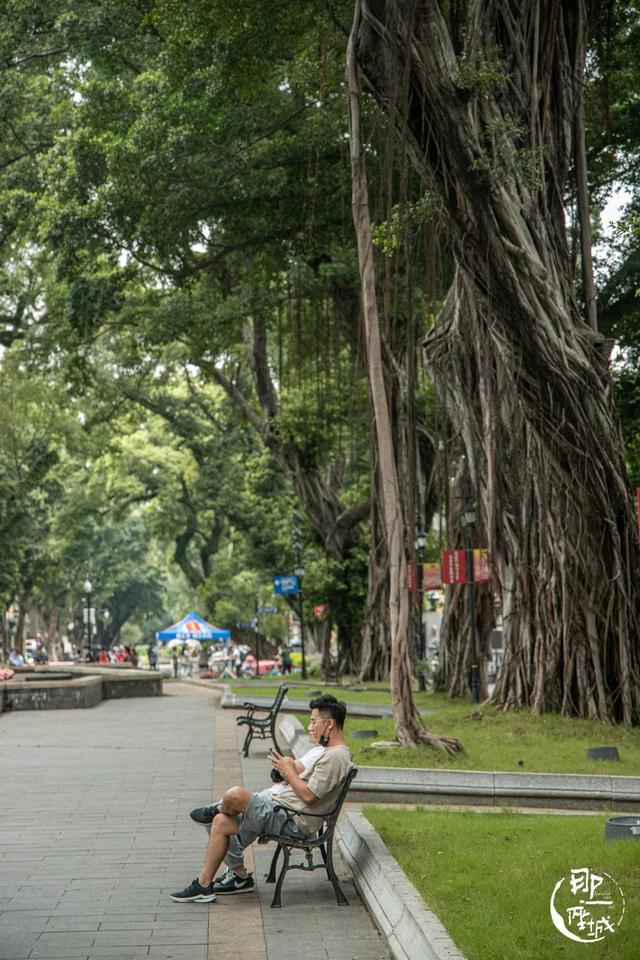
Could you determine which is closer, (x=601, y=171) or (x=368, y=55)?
(x=368, y=55)

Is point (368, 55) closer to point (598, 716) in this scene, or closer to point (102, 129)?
point (598, 716)

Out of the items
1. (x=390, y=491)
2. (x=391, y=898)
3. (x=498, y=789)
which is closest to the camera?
(x=391, y=898)

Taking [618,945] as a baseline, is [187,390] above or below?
above

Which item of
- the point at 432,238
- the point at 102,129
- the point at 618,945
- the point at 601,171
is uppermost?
the point at 102,129

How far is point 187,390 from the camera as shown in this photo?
40.2m

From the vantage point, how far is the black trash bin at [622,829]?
6.96 m

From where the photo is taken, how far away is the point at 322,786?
688cm

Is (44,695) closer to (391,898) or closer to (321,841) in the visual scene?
(321,841)

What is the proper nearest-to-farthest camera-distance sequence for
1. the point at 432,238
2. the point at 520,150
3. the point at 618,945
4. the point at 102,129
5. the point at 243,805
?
the point at 618,945 < the point at 243,805 < the point at 520,150 < the point at 432,238 < the point at 102,129

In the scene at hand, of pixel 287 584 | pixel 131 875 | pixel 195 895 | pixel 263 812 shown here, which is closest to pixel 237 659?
pixel 287 584

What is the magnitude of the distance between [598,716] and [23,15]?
14526 millimetres

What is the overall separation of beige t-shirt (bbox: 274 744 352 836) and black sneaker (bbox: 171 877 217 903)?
1.96 feet

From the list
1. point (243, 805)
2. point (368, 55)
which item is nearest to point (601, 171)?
point (368, 55)

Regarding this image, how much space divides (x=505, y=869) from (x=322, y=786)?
104 centimetres
